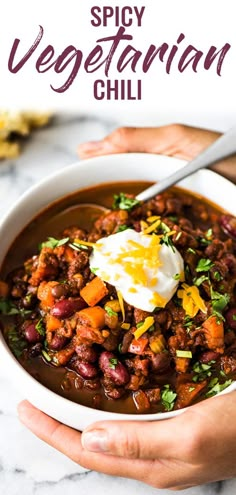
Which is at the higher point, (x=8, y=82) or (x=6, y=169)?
(x=8, y=82)

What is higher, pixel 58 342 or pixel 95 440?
pixel 58 342

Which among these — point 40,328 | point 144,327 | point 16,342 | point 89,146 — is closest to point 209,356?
point 144,327

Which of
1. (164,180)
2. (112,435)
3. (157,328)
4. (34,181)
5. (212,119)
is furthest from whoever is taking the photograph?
(212,119)

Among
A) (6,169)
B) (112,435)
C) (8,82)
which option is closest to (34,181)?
(6,169)

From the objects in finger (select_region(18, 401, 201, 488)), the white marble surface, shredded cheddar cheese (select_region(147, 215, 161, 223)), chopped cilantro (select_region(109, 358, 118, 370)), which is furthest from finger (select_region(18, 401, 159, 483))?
shredded cheddar cheese (select_region(147, 215, 161, 223))

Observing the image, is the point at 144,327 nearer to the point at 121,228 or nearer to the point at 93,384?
the point at 93,384

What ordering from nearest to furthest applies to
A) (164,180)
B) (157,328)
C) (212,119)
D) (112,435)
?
1. (112,435)
2. (157,328)
3. (164,180)
4. (212,119)

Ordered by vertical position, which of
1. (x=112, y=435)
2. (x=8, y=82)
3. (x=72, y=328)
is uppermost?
(x=8, y=82)

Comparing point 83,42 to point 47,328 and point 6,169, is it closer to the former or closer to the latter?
point 6,169
